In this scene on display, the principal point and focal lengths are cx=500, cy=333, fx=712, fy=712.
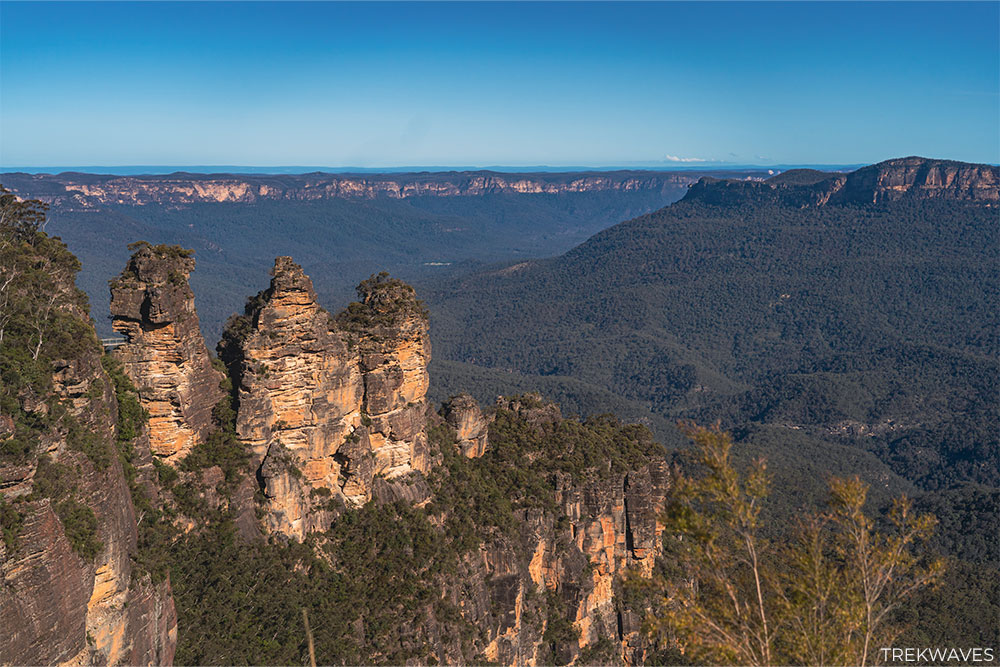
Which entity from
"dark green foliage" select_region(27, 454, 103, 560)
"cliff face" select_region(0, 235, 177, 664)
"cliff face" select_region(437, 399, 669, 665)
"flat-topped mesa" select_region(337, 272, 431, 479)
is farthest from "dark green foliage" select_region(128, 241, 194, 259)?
"cliff face" select_region(437, 399, 669, 665)

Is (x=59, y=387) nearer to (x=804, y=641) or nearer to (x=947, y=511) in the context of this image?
(x=804, y=641)

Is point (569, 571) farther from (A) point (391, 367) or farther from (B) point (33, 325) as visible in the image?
(B) point (33, 325)

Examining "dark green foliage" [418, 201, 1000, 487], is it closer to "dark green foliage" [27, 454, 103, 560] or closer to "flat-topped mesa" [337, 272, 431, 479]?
"flat-topped mesa" [337, 272, 431, 479]

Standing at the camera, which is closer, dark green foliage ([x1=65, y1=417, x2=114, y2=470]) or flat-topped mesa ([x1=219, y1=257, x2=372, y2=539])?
dark green foliage ([x1=65, y1=417, x2=114, y2=470])

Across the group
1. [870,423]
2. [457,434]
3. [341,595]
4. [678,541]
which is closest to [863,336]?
[870,423]

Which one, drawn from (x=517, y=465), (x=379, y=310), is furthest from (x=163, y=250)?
(x=517, y=465)

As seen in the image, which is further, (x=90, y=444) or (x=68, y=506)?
(x=90, y=444)
